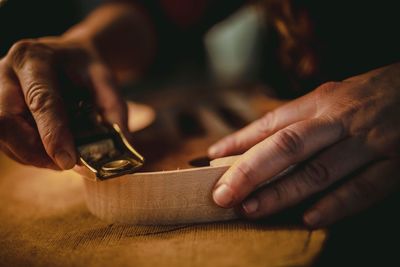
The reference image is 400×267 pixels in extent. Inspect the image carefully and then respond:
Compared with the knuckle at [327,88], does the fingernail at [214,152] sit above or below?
below

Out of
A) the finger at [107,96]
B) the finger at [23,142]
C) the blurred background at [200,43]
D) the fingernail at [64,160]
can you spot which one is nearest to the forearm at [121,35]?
the finger at [107,96]

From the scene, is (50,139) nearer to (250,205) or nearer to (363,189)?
(250,205)

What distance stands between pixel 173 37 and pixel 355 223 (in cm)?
170

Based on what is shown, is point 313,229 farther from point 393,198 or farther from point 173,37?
point 173,37

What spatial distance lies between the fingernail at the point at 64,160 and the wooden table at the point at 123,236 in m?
0.13

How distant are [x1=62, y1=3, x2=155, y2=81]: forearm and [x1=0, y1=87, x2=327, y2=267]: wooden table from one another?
0.58 metres

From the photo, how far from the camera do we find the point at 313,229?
0.66 m

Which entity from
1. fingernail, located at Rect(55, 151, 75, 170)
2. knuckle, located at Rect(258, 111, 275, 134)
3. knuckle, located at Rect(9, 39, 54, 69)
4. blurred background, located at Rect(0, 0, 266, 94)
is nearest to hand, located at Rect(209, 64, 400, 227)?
knuckle, located at Rect(258, 111, 275, 134)

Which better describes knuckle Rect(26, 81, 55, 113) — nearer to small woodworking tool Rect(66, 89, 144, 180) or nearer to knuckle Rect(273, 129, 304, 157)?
small woodworking tool Rect(66, 89, 144, 180)

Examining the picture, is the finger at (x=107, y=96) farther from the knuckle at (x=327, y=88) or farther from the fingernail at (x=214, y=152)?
the knuckle at (x=327, y=88)

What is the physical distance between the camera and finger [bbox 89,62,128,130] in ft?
3.20

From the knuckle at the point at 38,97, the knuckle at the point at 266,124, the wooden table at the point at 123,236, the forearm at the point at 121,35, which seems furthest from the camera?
the forearm at the point at 121,35

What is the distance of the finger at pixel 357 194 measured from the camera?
672mm

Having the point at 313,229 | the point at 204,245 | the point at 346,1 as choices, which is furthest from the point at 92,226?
the point at 346,1
